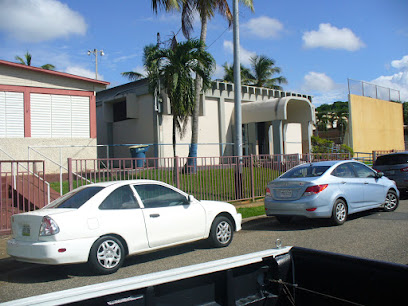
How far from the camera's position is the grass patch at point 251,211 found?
452 inches

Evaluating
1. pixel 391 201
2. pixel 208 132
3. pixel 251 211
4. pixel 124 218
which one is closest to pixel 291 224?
pixel 251 211

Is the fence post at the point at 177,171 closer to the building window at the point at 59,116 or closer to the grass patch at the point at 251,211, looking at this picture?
the grass patch at the point at 251,211

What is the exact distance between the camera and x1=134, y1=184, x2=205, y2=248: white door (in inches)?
269

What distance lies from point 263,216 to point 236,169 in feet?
7.94

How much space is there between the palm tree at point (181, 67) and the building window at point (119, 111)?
974cm

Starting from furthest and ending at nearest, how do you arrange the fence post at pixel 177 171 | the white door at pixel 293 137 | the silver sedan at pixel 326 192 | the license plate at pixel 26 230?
the white door at pixel 293 137, the fence post at pixel 177 171, the silver sedan at pixel 326 192, the license plate at pixel 26 230

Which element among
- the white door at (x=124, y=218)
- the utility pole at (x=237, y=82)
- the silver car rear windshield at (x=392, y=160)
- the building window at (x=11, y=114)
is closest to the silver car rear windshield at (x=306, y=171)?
the utility pole at (x=237, y=82)

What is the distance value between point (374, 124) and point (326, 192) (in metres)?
26.8

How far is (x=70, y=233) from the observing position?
588 cm

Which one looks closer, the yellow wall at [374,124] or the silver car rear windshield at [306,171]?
the silver car rear windshield at [306,171]

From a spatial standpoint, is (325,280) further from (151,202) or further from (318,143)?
(318,143)

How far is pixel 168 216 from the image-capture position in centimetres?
704

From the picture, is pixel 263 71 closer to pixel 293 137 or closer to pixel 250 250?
pixel 293 137

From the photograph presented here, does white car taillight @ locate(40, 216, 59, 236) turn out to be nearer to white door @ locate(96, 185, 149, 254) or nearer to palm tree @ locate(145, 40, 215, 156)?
white door @ locate(96, 185, 149, 254)
